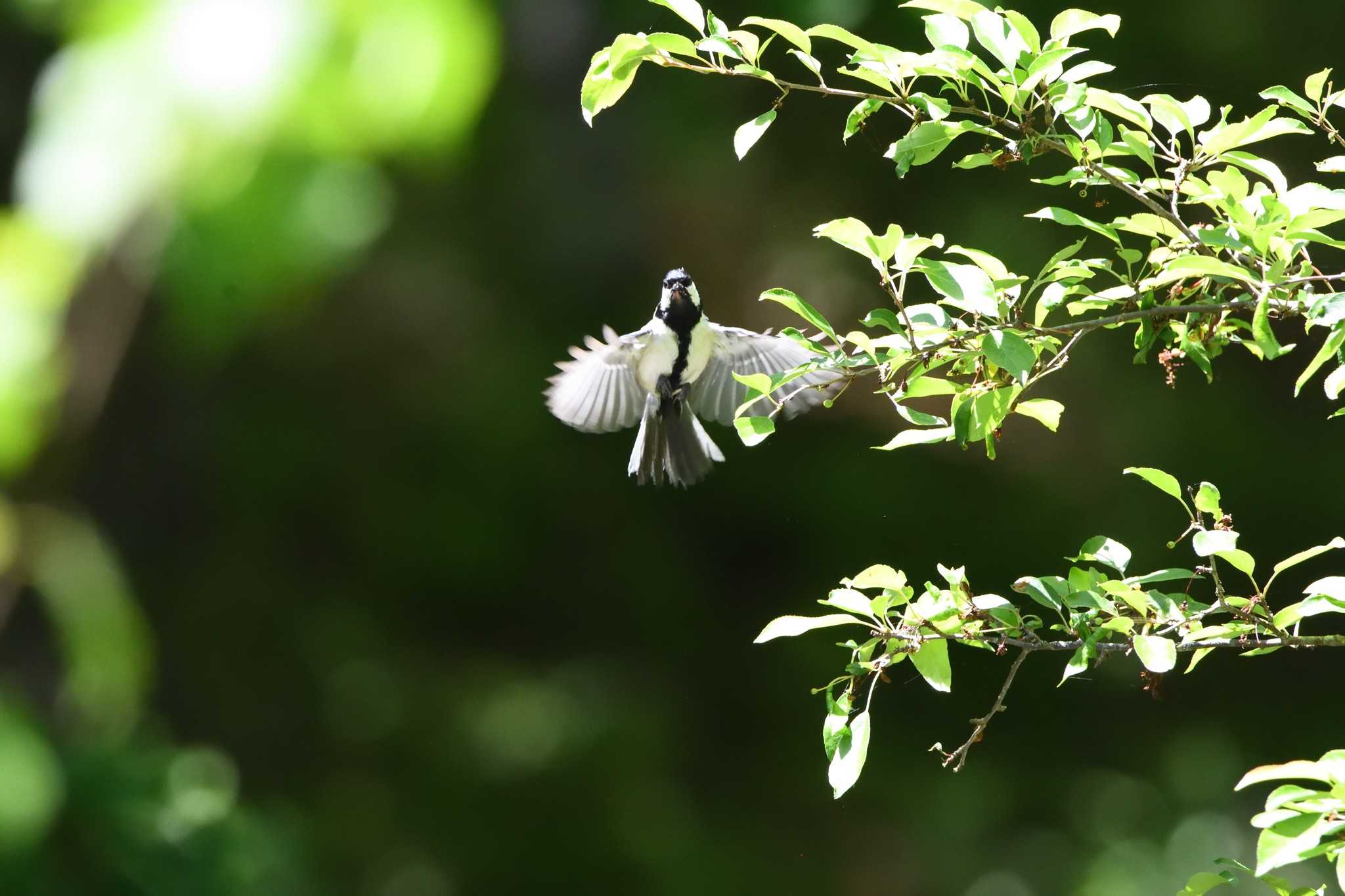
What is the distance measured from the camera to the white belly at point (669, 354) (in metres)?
1.18

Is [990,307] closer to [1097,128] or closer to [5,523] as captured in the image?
[1097,128]

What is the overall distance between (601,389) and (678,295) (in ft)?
0.52

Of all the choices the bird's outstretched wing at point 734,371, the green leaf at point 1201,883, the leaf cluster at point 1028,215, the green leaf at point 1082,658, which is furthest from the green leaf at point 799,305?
the bird's outstretched wing at point 734,371

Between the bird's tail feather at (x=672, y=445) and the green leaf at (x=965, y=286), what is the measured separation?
0.48 meters

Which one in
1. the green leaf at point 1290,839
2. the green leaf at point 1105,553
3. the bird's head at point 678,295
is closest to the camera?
the green leaf at point 1290,839

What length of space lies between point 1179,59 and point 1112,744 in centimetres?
124

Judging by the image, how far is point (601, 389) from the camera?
4.17ft

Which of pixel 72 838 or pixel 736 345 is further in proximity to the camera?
pixel 72 838

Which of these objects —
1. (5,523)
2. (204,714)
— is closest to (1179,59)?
(5,523)

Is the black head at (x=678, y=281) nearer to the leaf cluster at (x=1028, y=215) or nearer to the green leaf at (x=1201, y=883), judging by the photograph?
the leaf cluster at (x=1028, y=215)

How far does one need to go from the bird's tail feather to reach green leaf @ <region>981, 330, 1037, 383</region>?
0.50 meters

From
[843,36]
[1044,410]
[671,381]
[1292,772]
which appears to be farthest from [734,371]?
[1292,772]

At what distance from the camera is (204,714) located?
8.89 ft

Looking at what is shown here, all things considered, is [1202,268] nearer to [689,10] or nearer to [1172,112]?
[1172,112]
